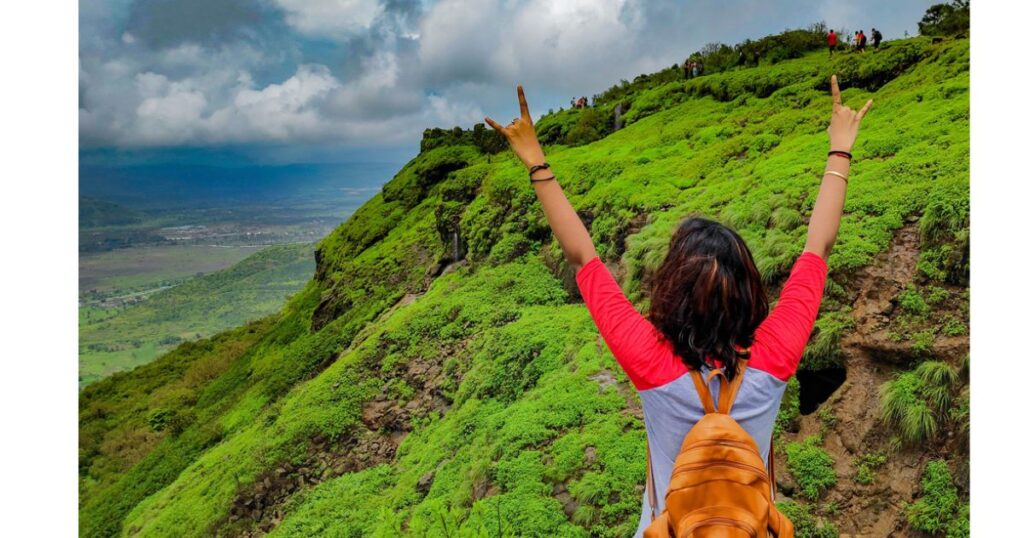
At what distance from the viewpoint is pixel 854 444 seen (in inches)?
214

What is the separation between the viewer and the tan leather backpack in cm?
159

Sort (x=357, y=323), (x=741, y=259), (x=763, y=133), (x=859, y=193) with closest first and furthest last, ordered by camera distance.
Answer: (x=741, y=259) → (x=859, y=193) → (x=763, y=133) → (x=357, y=323)

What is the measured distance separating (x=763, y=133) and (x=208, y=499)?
13.1 metres

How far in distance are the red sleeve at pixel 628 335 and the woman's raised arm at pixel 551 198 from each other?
72mm

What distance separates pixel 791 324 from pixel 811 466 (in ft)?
13.7

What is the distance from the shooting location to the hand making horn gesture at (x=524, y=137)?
239 cm

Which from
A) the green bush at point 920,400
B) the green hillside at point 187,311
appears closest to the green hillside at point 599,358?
the green bush at point 920,400

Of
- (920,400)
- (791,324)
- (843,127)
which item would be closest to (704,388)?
(791,324)

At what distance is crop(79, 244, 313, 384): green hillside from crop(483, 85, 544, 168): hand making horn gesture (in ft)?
311

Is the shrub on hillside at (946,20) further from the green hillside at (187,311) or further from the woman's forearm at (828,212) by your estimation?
the green hillside at (187,311)

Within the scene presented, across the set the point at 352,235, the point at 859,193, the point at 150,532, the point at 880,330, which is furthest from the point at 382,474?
the point at 352,235

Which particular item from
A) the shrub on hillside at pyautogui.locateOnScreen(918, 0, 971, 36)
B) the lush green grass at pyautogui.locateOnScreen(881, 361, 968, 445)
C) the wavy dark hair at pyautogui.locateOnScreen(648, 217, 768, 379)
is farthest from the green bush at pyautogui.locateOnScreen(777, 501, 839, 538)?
the shrub on hillside at pyautogui.locateOnScreen(918, 0, 971, 36)

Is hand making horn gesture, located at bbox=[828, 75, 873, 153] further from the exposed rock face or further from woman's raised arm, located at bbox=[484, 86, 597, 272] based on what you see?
the exposed rock face

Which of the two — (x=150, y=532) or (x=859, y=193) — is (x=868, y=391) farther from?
(x=150, y=532)
